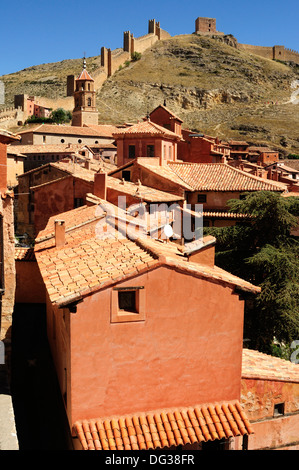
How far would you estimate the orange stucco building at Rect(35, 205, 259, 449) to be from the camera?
921cm

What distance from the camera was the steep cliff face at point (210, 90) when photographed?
91500 millimetres

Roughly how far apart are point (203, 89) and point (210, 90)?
1.70 m

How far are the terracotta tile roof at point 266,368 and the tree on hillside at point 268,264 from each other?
489 centimetres

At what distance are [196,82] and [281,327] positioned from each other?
10156 centimetres

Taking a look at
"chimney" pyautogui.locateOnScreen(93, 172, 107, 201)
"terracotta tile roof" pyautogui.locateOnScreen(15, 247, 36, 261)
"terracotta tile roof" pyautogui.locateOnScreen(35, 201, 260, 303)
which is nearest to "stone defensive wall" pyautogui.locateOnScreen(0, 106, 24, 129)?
"chimney" pyautogui.locateOnScreen(93, 172, 107, 201)

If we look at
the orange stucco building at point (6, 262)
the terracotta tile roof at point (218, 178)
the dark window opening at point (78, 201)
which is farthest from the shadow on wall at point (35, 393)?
the terracotta tile roof at point (218, 178)

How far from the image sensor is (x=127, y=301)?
971 centimetres

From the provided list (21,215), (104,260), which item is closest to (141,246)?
(104,260)

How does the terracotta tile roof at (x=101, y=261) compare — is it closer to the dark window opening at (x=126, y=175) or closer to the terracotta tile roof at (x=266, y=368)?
the terracotta tile roof at (x=266, y=368)

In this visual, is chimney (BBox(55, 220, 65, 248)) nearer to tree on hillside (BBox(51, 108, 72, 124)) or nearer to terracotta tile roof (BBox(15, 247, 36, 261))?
terracotta tile roof (BBox(15, 247, 36, 261))

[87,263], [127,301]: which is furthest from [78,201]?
[127,301]

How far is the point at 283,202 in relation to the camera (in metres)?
21.5

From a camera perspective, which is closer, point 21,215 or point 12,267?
point 12,267
